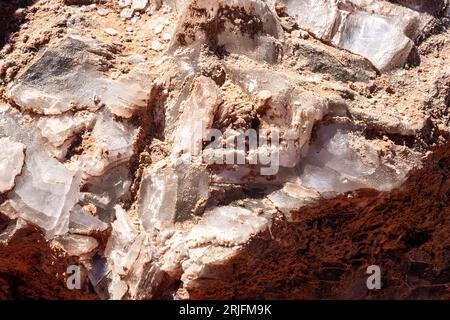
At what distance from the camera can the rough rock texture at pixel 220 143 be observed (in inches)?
54.5

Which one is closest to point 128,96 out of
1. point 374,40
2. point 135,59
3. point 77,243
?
point 135,59

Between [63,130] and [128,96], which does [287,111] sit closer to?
[128,96]

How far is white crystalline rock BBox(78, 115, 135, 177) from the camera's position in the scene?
1.41 meters

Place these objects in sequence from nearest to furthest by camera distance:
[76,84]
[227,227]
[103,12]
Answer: [227,227], [76,84], [103,12]

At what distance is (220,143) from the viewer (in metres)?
1.39

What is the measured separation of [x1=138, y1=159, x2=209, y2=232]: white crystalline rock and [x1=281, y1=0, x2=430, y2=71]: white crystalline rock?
1.48 ft

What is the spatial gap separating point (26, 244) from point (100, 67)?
0.45 m

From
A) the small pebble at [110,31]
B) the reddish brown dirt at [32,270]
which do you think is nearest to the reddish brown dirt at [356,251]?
the reddish brown dirt at [32,270]

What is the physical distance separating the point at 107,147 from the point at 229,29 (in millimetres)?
379

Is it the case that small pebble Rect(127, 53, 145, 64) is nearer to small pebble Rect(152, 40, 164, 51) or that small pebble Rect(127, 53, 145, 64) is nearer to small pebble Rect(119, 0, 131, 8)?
small pebble Rect(152, 40, 164, 51)

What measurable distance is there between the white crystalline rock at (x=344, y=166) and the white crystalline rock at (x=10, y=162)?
625 millimetres

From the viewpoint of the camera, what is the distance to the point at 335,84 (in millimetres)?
1469

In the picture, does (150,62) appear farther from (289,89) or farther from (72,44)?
(289,89)

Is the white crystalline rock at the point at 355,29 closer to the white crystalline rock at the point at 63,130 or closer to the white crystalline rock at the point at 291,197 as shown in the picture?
the white crystalline rock at the point at 291,197
